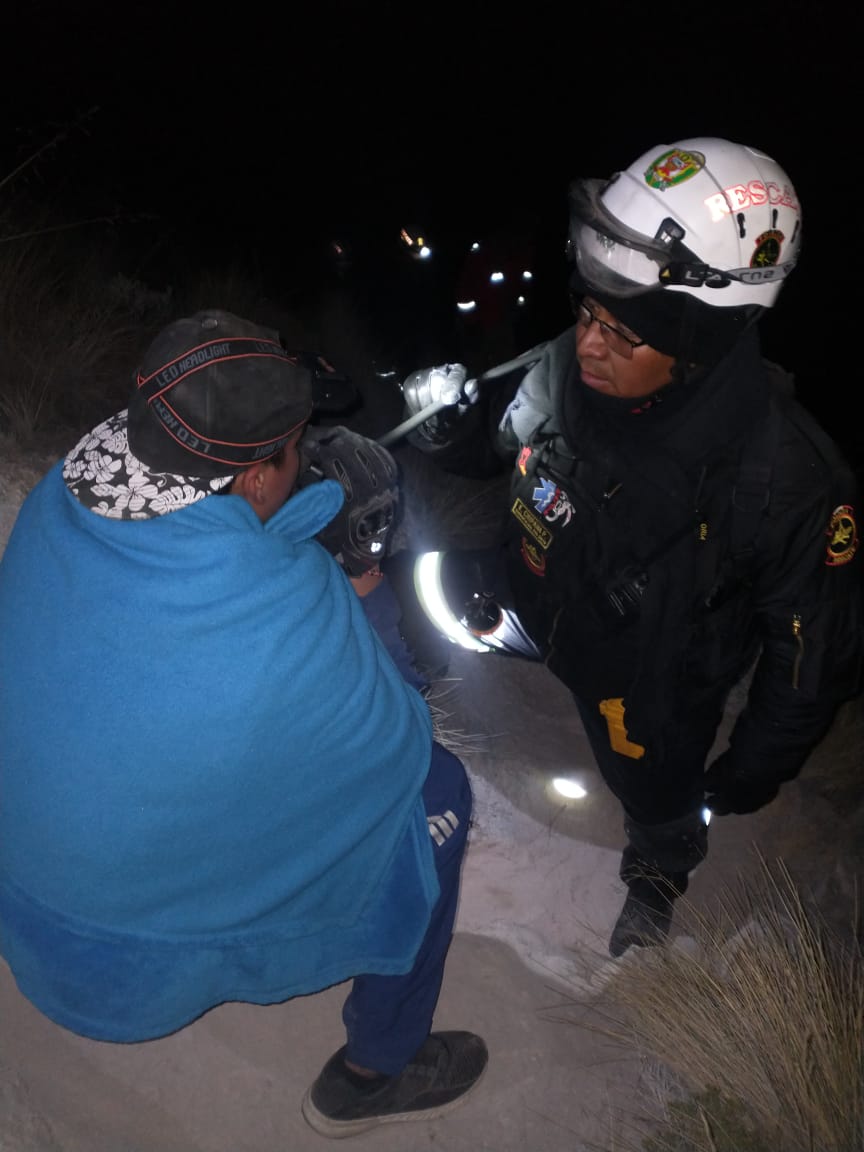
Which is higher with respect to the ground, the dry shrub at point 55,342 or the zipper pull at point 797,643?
the zipper pull at point 797,643

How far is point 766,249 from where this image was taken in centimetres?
198

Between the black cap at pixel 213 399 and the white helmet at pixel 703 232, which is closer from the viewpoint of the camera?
the black cap at pixel 213 399

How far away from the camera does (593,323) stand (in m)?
2.06

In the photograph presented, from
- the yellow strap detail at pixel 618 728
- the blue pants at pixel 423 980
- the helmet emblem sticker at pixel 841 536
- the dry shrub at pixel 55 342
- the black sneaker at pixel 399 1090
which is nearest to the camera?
the blue pants at pixel 423 980

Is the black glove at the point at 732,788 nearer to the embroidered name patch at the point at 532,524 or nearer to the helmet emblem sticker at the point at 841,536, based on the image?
the helmet emblem sticker at the point at 841,536

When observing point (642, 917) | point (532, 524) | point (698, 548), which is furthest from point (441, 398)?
point (642, 917)

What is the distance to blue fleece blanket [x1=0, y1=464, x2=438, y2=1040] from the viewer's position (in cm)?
127

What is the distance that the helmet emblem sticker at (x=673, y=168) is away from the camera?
1.98 metres

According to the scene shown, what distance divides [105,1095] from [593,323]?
2261mm

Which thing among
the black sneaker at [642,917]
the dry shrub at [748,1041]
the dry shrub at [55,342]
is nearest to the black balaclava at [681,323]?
the dry shrub at [748,1041]

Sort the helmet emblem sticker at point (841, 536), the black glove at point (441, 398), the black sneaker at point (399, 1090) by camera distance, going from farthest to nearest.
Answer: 1. the black glove at point (441, 398)
2. the black sneaker at point (399, 1090)
3. the helmet emblem sticker at point (841, 536)

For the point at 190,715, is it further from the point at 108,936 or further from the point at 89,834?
the point at 108,936

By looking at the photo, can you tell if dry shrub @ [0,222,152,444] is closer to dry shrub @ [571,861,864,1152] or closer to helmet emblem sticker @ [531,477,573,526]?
helmet emblem sticker @ [531,477,573,526]

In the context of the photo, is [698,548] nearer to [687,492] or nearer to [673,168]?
[687,492]
